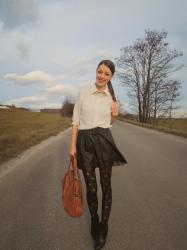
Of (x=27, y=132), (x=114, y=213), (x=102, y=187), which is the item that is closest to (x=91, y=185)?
(x=102, y=187)

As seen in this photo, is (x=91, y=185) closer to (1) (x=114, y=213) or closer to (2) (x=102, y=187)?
(2) (x=102, y=187)

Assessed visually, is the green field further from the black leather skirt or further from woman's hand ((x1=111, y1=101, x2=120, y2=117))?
woman's hand ((x1=111, y1=101, x2=120, y2=117))

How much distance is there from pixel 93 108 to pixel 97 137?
0.32 m


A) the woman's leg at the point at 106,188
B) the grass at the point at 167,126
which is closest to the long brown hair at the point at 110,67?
the woman's leg at the point at 106,188

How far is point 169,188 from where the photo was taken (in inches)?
229

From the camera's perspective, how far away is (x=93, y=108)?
351 cm

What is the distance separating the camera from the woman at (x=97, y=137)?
3.48 metres

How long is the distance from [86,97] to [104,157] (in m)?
0.68

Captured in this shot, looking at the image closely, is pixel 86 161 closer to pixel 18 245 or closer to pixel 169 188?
pixel 18 245

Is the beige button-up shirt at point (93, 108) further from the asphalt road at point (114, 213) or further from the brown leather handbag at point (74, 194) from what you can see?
the asphalt road at point (114, 213)

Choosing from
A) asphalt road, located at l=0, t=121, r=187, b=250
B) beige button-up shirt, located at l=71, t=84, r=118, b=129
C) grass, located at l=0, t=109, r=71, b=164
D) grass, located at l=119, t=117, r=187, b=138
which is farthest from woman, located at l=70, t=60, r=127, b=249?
grass, located at l=119, t=117, r=187, b=138

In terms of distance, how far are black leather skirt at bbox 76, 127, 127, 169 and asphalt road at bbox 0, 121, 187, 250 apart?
869 millimetres

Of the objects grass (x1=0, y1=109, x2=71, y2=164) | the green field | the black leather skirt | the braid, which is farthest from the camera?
the green field

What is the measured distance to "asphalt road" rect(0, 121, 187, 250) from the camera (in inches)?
138
